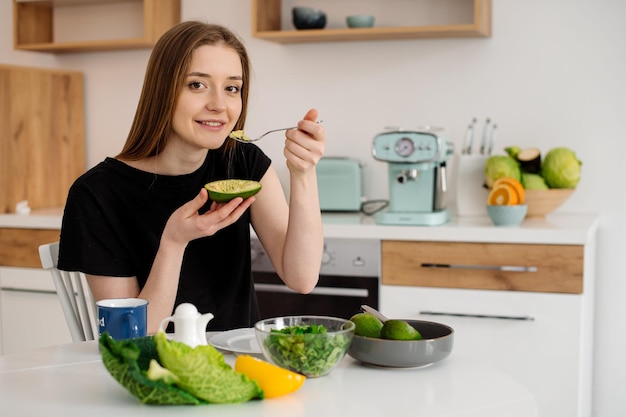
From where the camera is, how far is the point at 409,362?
135cm

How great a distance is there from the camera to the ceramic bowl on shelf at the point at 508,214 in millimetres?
2740

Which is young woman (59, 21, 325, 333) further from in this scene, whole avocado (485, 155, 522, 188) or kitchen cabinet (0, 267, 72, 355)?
kitchen cabinet (0, 267, 72, 355)

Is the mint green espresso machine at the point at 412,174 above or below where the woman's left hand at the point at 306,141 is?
below

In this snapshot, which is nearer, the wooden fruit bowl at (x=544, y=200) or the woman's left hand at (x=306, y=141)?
the woman's left hand at (x=306, y=141)

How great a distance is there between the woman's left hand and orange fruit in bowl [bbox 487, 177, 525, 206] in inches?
52.9

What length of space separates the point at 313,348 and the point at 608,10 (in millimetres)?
2317

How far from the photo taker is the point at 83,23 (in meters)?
3.88

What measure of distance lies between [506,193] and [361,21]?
88cm

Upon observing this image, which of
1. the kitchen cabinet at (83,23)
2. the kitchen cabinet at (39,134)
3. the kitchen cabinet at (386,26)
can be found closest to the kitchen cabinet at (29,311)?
the kitchen cabinet at (39,134)

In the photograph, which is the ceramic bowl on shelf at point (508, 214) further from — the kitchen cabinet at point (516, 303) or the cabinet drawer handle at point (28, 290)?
the cabinet drawer handle at point (28, 290)

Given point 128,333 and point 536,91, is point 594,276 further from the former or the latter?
point 128,333

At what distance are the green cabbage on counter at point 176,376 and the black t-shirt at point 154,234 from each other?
0.70 metres

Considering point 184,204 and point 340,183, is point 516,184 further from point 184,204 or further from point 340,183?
point 184,204

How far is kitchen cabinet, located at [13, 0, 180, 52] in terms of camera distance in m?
3.62
